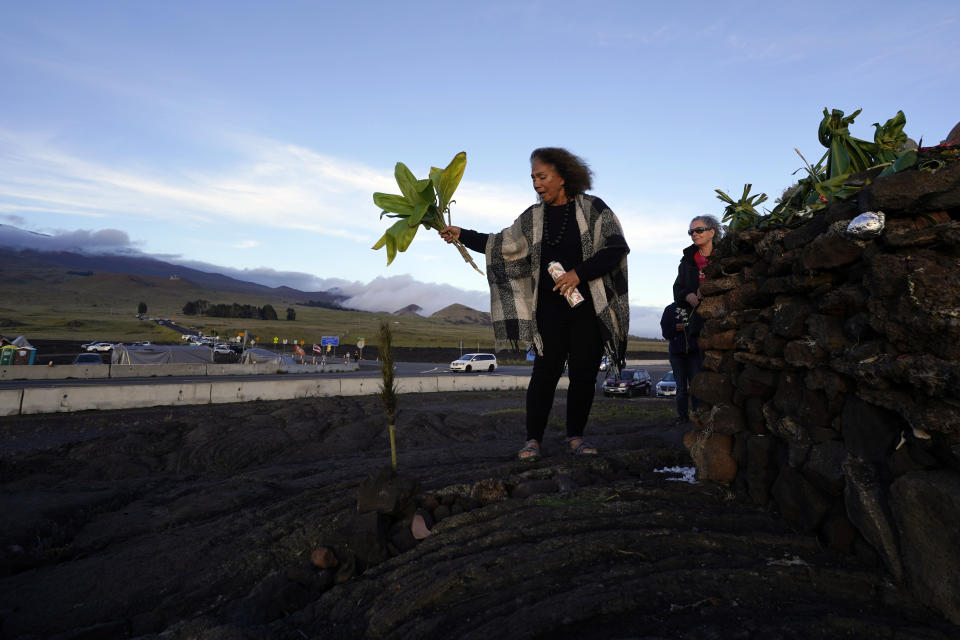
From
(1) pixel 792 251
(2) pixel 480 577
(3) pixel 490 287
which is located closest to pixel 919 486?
(1) pixel 792 251

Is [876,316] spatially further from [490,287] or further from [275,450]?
[275,450]

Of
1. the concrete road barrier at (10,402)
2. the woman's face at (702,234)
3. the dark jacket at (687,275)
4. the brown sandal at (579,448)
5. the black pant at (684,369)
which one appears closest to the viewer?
the brown sandal at (579,448)

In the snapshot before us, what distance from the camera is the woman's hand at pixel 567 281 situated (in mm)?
3951

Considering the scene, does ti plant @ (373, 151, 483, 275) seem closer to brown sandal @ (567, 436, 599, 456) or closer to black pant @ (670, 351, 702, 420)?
brown sandal @ (567, 436, 599, 456)

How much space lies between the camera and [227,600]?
9.81ft

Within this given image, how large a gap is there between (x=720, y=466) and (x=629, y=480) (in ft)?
1.88

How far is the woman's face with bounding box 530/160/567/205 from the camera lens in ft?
14.1

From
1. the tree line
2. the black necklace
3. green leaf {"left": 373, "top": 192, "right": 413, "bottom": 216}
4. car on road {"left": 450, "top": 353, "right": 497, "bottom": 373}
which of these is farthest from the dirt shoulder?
the tree line

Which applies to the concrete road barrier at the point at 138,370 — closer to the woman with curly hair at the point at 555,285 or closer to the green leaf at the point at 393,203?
the green leaf at the point at 393,203

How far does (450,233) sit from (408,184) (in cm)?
49

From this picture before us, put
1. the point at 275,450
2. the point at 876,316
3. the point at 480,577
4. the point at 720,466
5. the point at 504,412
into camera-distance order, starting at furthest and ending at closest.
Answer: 1. the point at 504,412
2. the point at 275,450
3. the point at 720,466
4. the point at 480,577
5. the point at 876,316

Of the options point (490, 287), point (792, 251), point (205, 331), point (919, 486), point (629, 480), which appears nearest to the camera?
point (919, 486)

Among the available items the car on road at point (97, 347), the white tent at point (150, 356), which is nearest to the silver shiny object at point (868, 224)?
the white tent at point (150, 356)

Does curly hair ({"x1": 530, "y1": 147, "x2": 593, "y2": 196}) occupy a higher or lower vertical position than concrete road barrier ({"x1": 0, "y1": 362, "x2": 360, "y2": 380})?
higher
